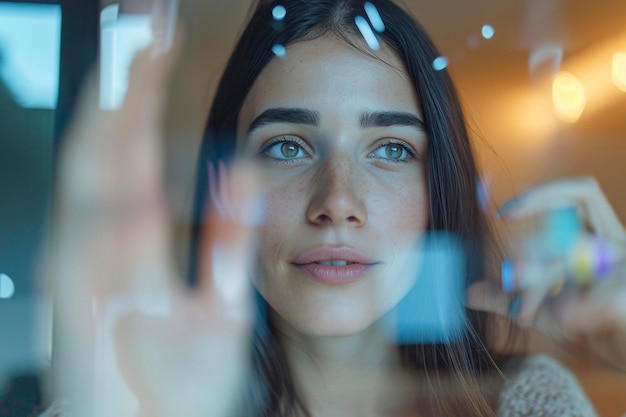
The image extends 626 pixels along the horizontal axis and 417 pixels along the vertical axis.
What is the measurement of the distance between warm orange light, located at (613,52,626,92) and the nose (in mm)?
374

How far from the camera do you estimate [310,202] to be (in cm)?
68

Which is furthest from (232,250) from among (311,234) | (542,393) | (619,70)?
(619,70)

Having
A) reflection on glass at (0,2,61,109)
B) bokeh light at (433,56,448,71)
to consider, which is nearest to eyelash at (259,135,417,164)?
bokeh light at (433,56,448,71)

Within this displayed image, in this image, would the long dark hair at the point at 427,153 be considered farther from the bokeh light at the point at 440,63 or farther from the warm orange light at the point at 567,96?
the warm orange light at the point at 567,96

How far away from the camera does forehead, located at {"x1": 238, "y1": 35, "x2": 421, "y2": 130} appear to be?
69cm

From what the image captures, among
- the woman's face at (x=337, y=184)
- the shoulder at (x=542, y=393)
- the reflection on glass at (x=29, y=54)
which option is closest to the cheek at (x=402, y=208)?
the woman's face at (x=337, y=184)

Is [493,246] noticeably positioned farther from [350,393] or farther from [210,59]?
[210,59]

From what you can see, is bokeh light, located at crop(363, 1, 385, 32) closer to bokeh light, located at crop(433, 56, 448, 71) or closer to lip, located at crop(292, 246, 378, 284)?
bokeh light, located at crop(433, 56, 448, 71)

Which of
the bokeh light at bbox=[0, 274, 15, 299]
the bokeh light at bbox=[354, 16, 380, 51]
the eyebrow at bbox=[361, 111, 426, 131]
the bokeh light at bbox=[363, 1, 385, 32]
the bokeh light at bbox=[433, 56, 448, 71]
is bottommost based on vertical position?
the bokeh light at bbox=[0, 274, 15, 299]

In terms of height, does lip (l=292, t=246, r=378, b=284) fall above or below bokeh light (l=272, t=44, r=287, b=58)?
below

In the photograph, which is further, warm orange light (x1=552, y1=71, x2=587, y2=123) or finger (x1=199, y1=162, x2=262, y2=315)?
warm orange light (x1=552, y1=71, x2=587, y2=123)

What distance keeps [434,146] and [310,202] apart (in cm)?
15

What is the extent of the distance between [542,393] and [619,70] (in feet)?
1.28

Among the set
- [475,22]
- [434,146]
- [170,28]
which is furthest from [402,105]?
[170,28]
